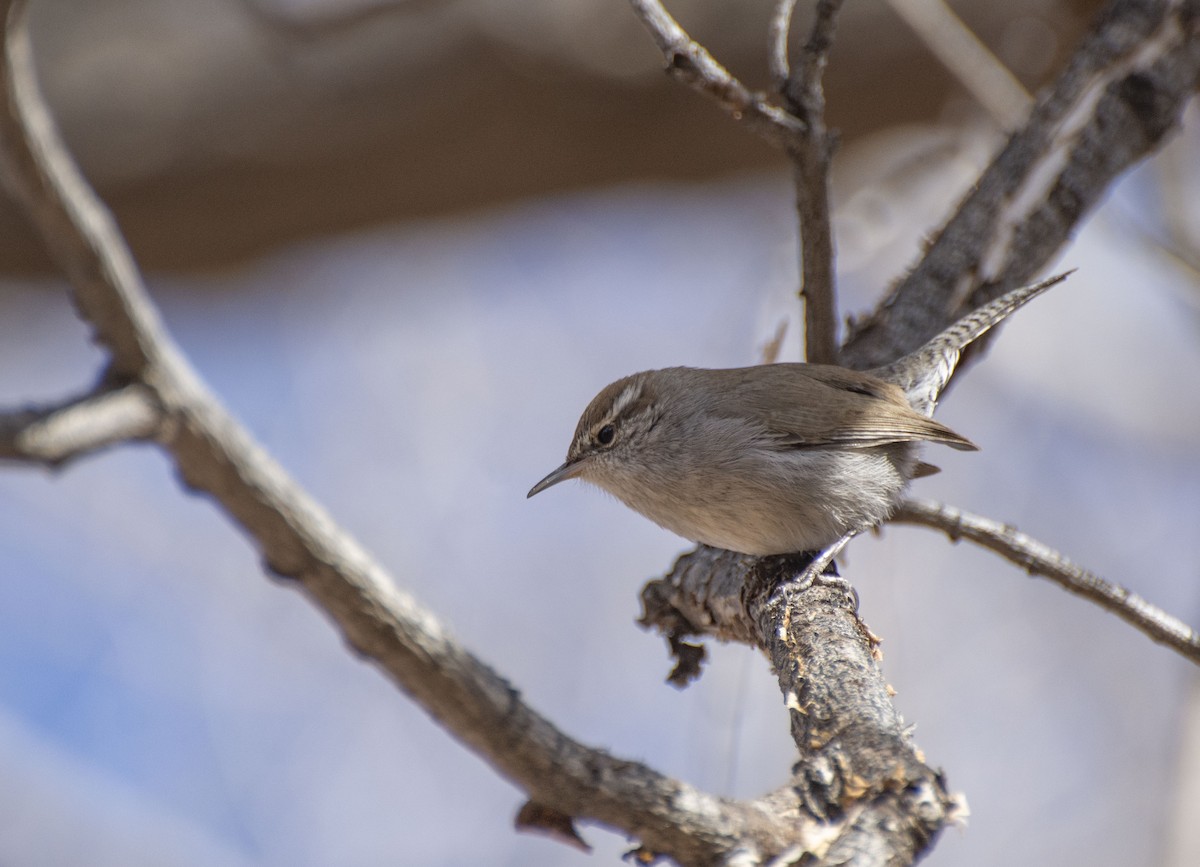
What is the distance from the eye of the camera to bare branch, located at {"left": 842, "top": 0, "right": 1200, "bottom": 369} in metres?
3.46

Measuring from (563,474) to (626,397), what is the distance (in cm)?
35

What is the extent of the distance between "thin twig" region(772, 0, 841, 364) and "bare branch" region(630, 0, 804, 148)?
0.27 ft

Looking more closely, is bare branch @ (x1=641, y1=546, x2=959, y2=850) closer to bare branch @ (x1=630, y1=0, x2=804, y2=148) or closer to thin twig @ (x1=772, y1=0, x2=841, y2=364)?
thin twig @ (x1=772, y1=0, x2=841, y2=364)

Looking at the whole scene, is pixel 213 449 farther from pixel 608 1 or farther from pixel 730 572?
pixel 608 1

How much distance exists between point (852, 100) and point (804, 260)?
402 centimetres

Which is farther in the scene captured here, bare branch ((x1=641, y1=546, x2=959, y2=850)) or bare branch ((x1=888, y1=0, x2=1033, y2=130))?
bare branch ((x1=888, y1=0, x2=1033, y2=130))

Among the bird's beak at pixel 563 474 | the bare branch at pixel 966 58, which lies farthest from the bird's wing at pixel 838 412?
the bare branch at pixel 966 58

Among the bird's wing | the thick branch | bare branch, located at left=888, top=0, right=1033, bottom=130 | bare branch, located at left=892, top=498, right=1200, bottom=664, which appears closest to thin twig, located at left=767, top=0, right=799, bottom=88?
the bird's wing

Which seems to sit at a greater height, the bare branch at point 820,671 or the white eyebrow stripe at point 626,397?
the white eyebrow stripe at point 626,397

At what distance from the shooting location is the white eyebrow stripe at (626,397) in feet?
12.4

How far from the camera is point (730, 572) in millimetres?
3145

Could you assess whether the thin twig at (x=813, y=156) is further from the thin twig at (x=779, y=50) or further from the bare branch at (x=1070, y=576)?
the bare branch at (x=1070, y=576)

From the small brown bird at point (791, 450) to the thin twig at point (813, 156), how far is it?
0.29 metres

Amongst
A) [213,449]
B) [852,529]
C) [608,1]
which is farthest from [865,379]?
[608,1]
